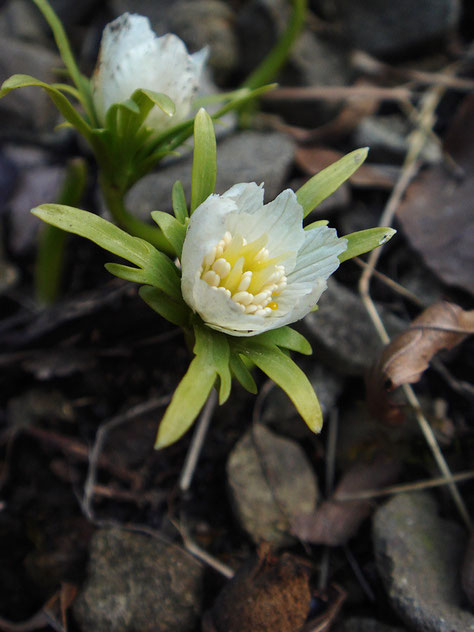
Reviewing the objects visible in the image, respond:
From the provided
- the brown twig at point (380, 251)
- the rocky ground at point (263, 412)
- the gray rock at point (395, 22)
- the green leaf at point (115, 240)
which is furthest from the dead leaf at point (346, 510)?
the gray rock at point (395, 22)

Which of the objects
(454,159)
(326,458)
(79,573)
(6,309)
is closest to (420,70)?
(454,159)

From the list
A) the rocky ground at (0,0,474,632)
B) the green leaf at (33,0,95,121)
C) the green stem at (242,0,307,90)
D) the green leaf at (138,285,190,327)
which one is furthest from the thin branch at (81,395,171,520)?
the green stem at (242,0,307,90)

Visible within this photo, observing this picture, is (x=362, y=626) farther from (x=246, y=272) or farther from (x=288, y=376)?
(x=246, y=272)

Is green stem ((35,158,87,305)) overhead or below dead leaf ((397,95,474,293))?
below

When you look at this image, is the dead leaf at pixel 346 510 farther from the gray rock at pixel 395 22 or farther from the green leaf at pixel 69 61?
the gray rock at pixel 395 22

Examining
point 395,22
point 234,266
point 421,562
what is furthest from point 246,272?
point 395,22

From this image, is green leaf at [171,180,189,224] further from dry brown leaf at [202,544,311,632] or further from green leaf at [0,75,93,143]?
dry brown leaf at [202,544,311,632]
